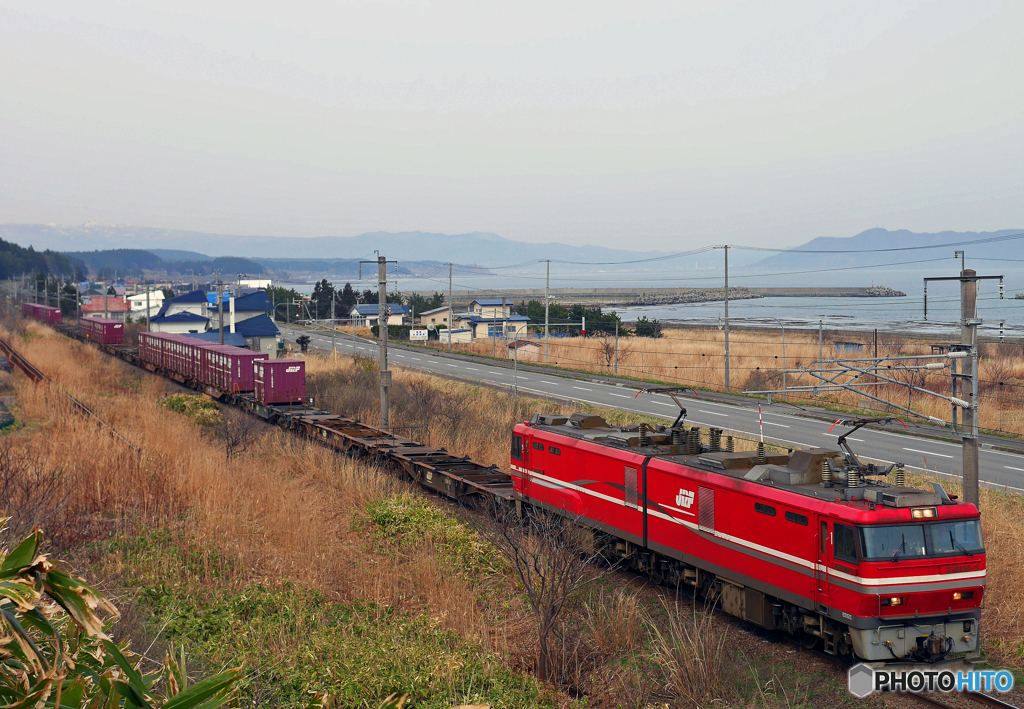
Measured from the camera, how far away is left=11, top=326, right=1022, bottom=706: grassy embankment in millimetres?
12078

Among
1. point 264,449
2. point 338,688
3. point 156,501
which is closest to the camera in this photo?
point 338,688

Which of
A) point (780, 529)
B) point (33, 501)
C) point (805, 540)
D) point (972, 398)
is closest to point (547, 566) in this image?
point (780, 529)

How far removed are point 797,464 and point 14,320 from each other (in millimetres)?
103872

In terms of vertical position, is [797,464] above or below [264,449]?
above

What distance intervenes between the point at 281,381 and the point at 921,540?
1207 inches

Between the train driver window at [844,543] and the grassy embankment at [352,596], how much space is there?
2198mm

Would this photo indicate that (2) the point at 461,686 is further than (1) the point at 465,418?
No

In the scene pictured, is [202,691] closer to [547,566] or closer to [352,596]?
[352,596]

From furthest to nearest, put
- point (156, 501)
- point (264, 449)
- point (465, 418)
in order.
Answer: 1. point (465, 418)
2. point (264, 449)
3. point (156, 501)

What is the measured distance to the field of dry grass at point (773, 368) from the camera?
44.0 m

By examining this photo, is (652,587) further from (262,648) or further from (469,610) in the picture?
(262,648)

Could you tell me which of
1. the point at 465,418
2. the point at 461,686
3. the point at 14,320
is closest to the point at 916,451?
the point at 465,418

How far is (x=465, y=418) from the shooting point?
37.0 meters

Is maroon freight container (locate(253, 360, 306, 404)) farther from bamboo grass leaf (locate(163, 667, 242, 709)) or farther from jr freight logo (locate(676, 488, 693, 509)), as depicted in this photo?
bamboo grass leaf (locate(163, 667, 242, 709))
